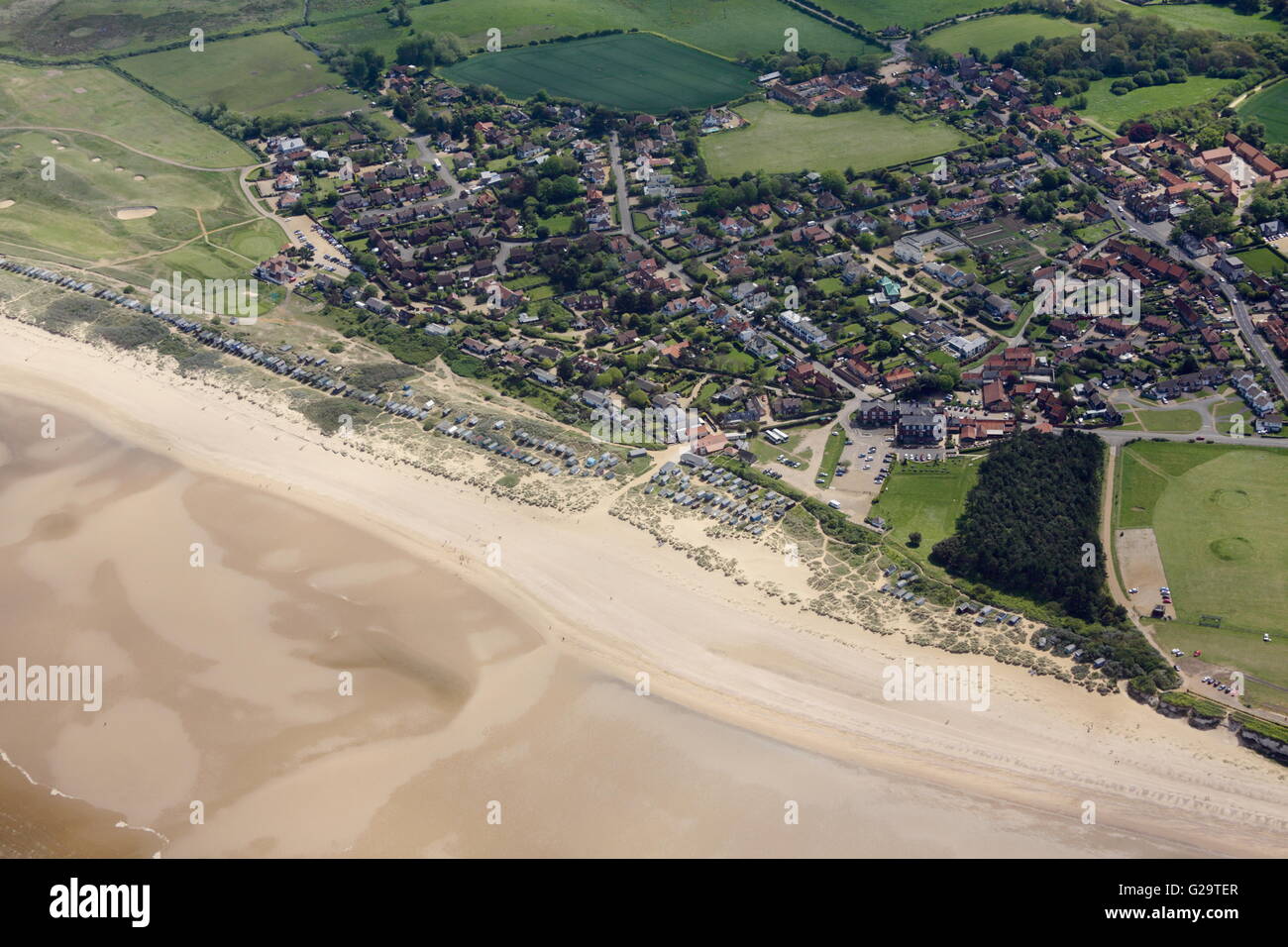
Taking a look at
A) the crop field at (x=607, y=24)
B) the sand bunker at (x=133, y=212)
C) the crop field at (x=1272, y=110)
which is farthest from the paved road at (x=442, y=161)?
the crop field at (x=1272, y=110)

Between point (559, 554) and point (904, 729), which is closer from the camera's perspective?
point (904, 729)

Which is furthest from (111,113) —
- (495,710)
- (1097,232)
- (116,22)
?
(1097,232)

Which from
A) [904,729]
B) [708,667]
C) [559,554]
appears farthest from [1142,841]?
[559,554]

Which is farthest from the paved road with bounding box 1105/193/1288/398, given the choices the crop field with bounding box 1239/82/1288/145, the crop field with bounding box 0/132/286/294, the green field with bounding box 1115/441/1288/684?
the crop field with bounding box 0/132/286/294

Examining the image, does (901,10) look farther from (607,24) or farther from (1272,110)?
(1272,110)

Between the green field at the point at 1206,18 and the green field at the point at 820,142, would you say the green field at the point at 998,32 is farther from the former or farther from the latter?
the green field at the point at 820,142

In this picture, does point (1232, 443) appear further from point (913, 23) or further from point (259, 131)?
point (259, 131)
